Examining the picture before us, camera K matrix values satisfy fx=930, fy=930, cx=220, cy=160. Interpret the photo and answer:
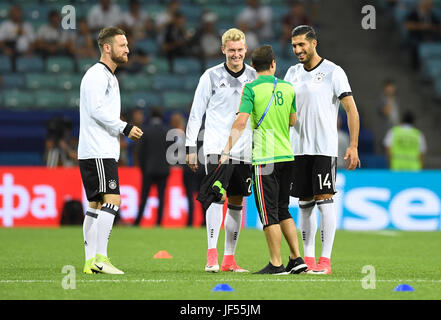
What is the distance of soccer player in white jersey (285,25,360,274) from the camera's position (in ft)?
27.9

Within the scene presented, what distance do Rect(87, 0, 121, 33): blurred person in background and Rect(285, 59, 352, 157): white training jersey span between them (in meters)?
11.5

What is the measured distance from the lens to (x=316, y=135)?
8570 millimetres

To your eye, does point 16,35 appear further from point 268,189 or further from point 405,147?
point 268,189

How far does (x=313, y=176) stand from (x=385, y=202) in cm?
788

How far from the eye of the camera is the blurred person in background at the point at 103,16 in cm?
1956

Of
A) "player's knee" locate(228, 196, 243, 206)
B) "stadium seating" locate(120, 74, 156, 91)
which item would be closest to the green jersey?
"player's knee" locate(228, 196, 243, 206)

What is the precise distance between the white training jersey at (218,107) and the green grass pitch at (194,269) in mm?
1252

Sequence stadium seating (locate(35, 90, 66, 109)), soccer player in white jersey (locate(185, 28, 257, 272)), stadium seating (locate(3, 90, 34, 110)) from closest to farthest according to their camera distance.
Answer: soccer player in white jersey (locate(185, 28, 257, 272))
stadium seating (locate(3, 90, 34, 110))
stadium seating (locate(35, 90, 66, 109))

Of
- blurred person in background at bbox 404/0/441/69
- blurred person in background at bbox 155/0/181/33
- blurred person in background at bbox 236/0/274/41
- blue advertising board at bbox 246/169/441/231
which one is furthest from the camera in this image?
blurred person in background at bbox 404/0/441/69

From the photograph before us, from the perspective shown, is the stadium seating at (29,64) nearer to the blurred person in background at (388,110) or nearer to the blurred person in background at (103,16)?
the blurred person in background at (103,16)

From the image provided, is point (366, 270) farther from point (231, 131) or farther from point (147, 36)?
point (147, 36)

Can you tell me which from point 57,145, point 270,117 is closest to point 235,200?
point 270,117

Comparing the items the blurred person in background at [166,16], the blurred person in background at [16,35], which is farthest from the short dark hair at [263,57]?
the blurred person in background at [16,35]

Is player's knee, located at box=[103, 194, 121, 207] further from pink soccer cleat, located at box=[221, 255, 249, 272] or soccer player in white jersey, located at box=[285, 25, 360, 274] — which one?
soccer player in white jersey, located at box=[285, 25, 360, 274]
